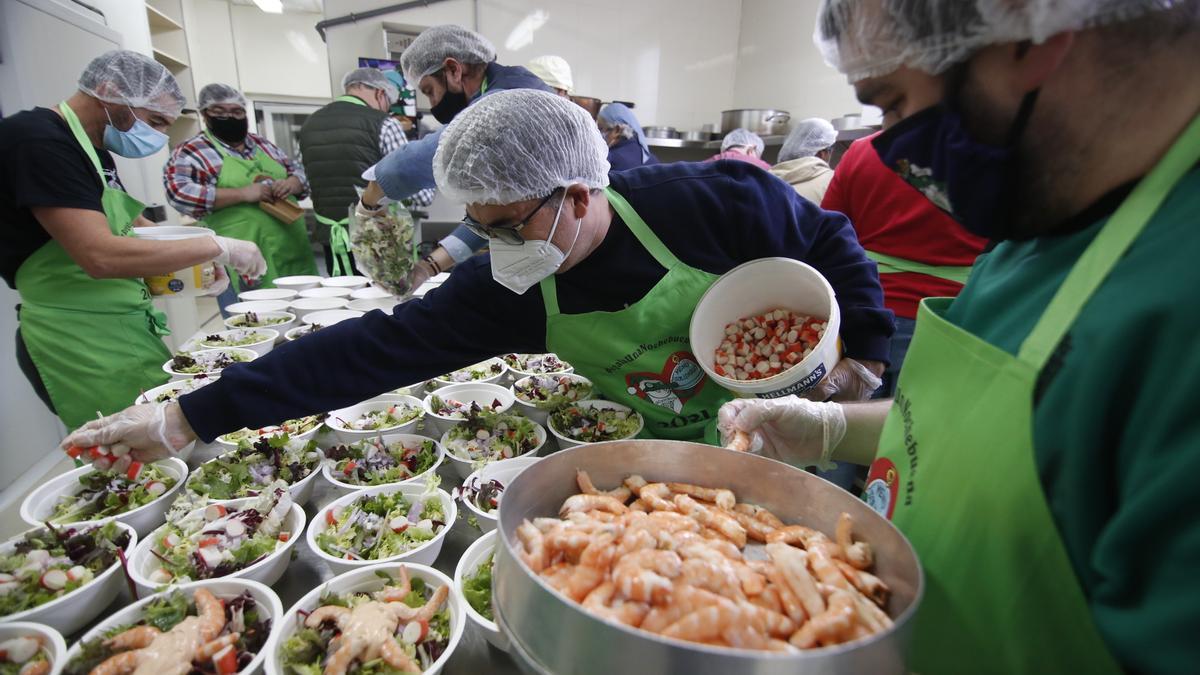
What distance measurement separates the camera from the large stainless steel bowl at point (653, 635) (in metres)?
0.58

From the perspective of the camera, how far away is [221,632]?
3.75ft

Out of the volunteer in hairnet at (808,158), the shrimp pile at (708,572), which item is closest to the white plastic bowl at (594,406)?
the shrimp pile at (708,572)

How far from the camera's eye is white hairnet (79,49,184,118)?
2516mm

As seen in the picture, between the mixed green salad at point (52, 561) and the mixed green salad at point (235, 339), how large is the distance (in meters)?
1.69

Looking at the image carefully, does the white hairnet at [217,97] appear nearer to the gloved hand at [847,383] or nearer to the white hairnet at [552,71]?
the white hairnet at [552,71]

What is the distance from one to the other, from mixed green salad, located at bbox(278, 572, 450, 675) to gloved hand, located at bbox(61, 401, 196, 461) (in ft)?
2.68

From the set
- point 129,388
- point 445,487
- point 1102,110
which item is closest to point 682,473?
point 1102,110

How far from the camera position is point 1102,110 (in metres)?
0.66


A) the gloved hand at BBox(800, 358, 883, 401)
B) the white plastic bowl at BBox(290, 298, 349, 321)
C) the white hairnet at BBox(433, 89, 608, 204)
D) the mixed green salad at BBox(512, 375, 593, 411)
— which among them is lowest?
the mixed green salad at BBox(512, 375, 593, 411)

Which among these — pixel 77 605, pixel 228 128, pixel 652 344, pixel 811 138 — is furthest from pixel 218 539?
pixel 811 138

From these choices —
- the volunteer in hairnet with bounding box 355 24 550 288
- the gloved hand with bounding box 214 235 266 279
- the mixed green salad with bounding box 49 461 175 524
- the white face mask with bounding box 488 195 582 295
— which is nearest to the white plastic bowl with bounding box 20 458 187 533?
the mixed green salad with bounding box 49 461 175 524

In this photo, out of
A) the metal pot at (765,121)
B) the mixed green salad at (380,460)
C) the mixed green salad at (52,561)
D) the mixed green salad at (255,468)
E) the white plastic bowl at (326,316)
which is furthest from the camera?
the metal pot at (765,121)

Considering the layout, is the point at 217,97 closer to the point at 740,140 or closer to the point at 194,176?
the point at 194,176

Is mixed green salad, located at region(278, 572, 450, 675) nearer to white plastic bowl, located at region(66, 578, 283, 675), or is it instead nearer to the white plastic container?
white plastic bowl, located at region(66, 578, 283, 675)
